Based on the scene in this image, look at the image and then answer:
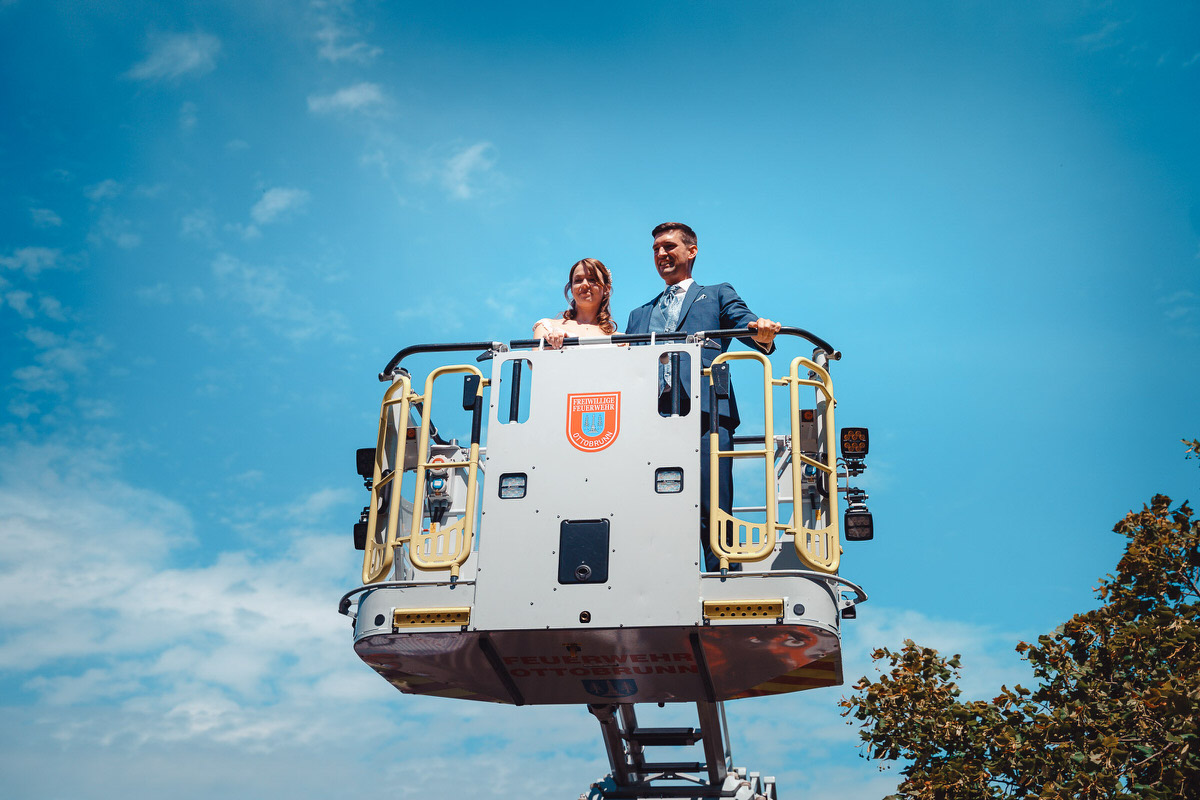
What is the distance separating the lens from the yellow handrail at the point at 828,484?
24.5 feet

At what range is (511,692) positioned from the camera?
8438 mm

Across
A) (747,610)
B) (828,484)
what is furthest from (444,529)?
(828,484)

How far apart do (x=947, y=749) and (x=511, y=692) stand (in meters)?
9.71

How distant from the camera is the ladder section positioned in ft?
34.2

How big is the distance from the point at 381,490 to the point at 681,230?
11.6ft

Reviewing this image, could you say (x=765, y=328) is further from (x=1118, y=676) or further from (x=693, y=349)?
(x=1118, y=676)

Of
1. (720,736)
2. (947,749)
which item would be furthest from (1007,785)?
(720,736)

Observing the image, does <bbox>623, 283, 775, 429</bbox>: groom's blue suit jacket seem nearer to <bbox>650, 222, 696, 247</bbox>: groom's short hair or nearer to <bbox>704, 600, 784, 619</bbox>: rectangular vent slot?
<bbox>650, 222, 696, 247</bbox>: groom's short hair

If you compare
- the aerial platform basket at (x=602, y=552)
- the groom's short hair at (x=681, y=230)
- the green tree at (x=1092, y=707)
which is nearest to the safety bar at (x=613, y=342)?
the aerial platform basket at (x=602, y=552)

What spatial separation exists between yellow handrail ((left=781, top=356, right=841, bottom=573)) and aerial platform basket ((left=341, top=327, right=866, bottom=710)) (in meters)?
0.01

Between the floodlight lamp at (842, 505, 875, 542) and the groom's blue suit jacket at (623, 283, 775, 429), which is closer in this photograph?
the floodlight lamp at (842, 505, 875, 542)

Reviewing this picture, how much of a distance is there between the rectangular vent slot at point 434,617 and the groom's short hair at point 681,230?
4.05 meters

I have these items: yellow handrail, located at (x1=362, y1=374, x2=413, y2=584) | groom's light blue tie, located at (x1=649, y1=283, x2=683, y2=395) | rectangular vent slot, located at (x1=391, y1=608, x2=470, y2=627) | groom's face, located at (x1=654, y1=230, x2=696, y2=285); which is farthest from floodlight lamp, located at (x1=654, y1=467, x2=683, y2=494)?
groom's face, located at (x1=654, y1=230, x2=696, y2=285)

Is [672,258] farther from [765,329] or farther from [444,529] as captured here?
[444,529]
